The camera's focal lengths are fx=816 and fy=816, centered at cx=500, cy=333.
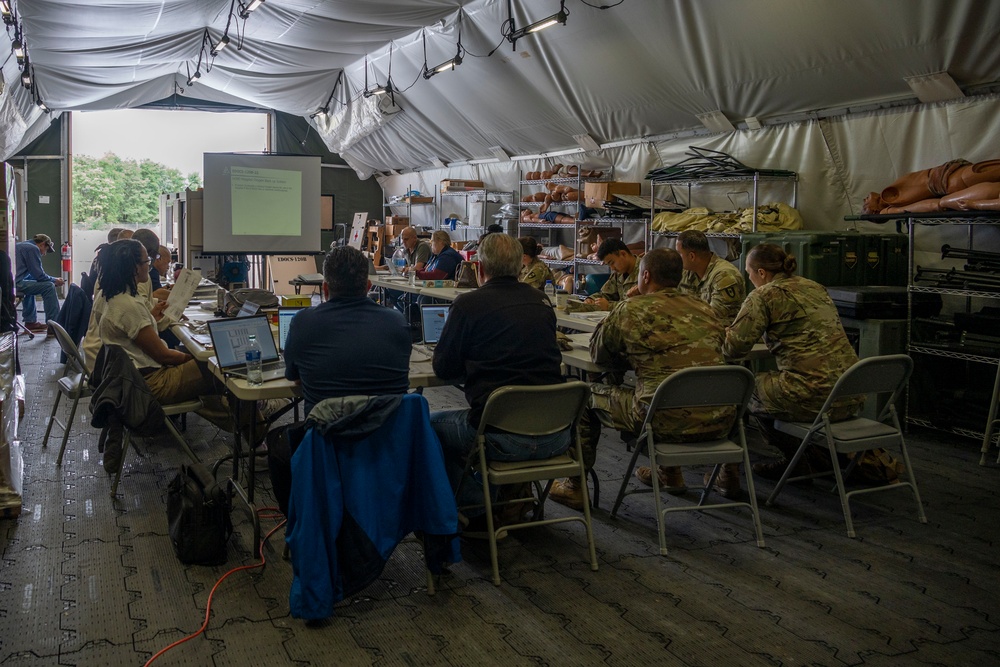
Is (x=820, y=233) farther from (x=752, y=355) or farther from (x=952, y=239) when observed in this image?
(x=752, y=355)

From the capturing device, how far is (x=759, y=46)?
604 cm

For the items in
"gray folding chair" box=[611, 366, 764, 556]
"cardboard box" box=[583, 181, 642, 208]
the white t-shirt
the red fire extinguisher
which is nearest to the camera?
"gray folding chair" box=[611, 366, 764, 556]

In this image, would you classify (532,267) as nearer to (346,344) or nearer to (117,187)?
(346,344)

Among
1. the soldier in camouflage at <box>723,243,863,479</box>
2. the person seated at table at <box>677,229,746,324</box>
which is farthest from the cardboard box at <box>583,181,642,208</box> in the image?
the soldier in camouflage at <box>723,243,863,479</box>

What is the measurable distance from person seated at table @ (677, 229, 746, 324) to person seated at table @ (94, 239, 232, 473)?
9.02 feet

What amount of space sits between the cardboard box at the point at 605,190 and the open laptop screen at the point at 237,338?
15.7ft

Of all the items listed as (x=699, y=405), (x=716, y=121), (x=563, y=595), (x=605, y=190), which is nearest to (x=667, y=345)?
(x=699, y=405)

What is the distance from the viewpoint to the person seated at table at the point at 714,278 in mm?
4824

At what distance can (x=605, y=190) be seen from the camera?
7941 millimetres

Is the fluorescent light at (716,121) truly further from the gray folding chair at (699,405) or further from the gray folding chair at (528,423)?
the gray folding chair at (528,423)

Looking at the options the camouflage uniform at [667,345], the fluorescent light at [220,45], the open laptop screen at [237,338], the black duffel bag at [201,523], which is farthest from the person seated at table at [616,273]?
the fluorescent light at [220,45]

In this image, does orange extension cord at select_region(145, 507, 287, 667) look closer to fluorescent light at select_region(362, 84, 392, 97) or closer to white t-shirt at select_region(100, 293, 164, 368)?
white t-shirt at select_region(100, 293, 164, 368)

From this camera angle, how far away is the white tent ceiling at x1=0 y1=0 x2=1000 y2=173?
545 centimetres

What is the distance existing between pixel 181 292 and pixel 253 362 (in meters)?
1.63
